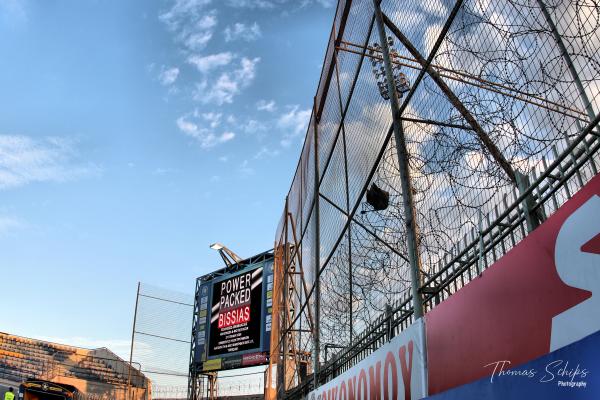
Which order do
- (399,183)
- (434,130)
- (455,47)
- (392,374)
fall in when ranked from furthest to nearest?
(399,183)
(392,374)
(434,130)
(455,47)

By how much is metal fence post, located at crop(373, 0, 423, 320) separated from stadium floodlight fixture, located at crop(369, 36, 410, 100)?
0.07 m

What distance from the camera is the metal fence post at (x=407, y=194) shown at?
15.5ft

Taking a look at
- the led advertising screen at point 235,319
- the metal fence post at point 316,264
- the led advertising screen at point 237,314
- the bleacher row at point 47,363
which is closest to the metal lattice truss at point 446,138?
the metal fence post at point 316,264

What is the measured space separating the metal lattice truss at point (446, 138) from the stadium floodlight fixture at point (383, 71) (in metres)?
0.02

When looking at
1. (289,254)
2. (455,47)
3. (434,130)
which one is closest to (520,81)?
(455,47)

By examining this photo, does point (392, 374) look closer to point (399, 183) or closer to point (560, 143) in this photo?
point (399, 183)

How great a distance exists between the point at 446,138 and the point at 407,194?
87cm

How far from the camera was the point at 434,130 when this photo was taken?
15.3 feet

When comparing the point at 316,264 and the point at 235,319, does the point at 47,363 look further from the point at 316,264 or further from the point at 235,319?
the point at 316,264

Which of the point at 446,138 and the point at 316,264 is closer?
the point at 446,138

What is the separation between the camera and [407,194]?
5.06m

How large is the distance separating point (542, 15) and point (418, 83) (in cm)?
174

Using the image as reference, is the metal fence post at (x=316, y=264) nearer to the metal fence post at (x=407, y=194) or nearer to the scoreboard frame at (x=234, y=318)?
the metal fence post at (x=407, y=194)

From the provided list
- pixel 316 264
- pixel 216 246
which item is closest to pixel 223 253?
pixel 216 246
